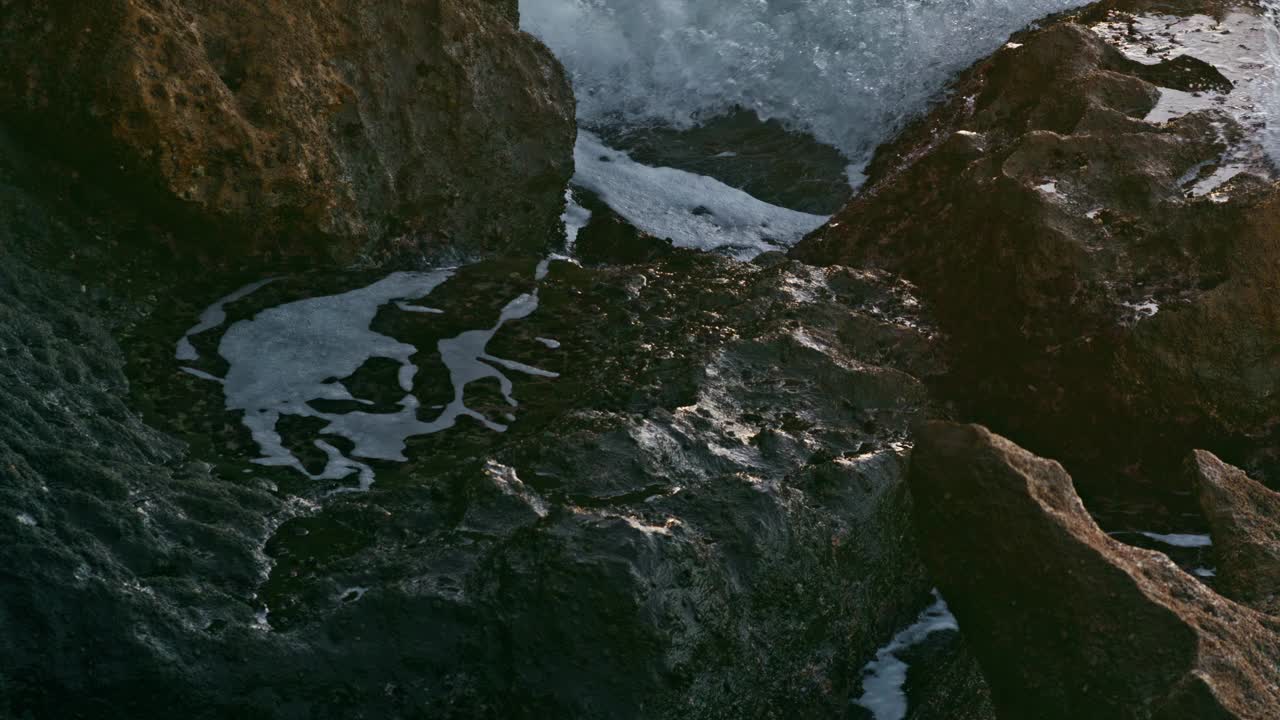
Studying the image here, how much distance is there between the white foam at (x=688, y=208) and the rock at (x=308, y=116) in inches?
26.0

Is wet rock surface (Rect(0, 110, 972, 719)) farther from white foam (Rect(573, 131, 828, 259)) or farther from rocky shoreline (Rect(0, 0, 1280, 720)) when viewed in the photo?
white foam (Rect(573, 131, 828, 259))

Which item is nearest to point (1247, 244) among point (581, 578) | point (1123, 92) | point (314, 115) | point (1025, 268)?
point (1025, 268)

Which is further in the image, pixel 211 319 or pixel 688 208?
pixel 688 208

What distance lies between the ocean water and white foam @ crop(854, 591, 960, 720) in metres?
3.41

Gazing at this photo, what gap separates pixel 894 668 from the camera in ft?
9.40

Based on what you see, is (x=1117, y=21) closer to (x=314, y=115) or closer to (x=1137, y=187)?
(x=1137, y=187)

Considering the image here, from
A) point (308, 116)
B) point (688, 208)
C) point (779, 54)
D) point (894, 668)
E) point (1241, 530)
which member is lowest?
point (894, 668)

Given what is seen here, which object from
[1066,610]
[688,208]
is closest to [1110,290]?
[1066,610]

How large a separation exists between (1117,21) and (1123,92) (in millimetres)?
980

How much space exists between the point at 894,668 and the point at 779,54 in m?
4.39

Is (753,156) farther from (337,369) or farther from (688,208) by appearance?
(337,369)

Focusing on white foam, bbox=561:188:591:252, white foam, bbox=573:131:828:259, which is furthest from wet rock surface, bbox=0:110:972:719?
white foam, bbox=573:131:828:259

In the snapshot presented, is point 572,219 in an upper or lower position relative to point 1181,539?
upper

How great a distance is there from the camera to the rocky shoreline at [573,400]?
7.76 ft
